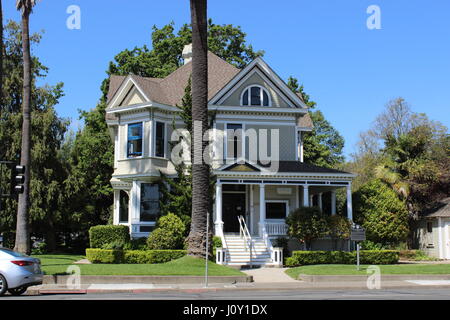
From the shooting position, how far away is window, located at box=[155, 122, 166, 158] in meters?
29.5

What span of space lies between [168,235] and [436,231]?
16.9 metres

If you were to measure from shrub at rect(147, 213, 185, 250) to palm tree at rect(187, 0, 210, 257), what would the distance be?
151 inches

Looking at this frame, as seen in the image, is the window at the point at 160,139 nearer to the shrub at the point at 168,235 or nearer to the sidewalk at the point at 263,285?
the shrub at the point at 168,235

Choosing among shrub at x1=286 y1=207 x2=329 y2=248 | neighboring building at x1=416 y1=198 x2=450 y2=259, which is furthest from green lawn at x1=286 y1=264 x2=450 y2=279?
neighboring building at x1=416 y1=198 x2=450 y2=259

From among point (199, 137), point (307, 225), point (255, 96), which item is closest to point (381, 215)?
point (307, 225)

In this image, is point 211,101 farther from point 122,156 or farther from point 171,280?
point 171,280

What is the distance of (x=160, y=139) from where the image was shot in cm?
2964

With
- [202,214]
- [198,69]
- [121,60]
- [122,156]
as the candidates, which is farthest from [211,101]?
[121,60]

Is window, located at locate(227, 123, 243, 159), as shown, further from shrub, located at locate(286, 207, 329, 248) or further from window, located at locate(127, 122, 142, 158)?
shrub, located at locate(286, 207, 329, 248)

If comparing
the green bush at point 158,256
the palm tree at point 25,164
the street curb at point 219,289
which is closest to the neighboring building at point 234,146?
the green bush at point 158,256

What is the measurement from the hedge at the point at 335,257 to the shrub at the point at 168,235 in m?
5.36

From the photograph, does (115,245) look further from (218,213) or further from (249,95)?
(249,95)

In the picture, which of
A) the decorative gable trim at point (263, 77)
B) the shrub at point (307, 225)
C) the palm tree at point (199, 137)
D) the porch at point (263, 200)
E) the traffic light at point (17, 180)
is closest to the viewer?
the traffic light at point (17, 180)

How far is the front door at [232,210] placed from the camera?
2944 cm
